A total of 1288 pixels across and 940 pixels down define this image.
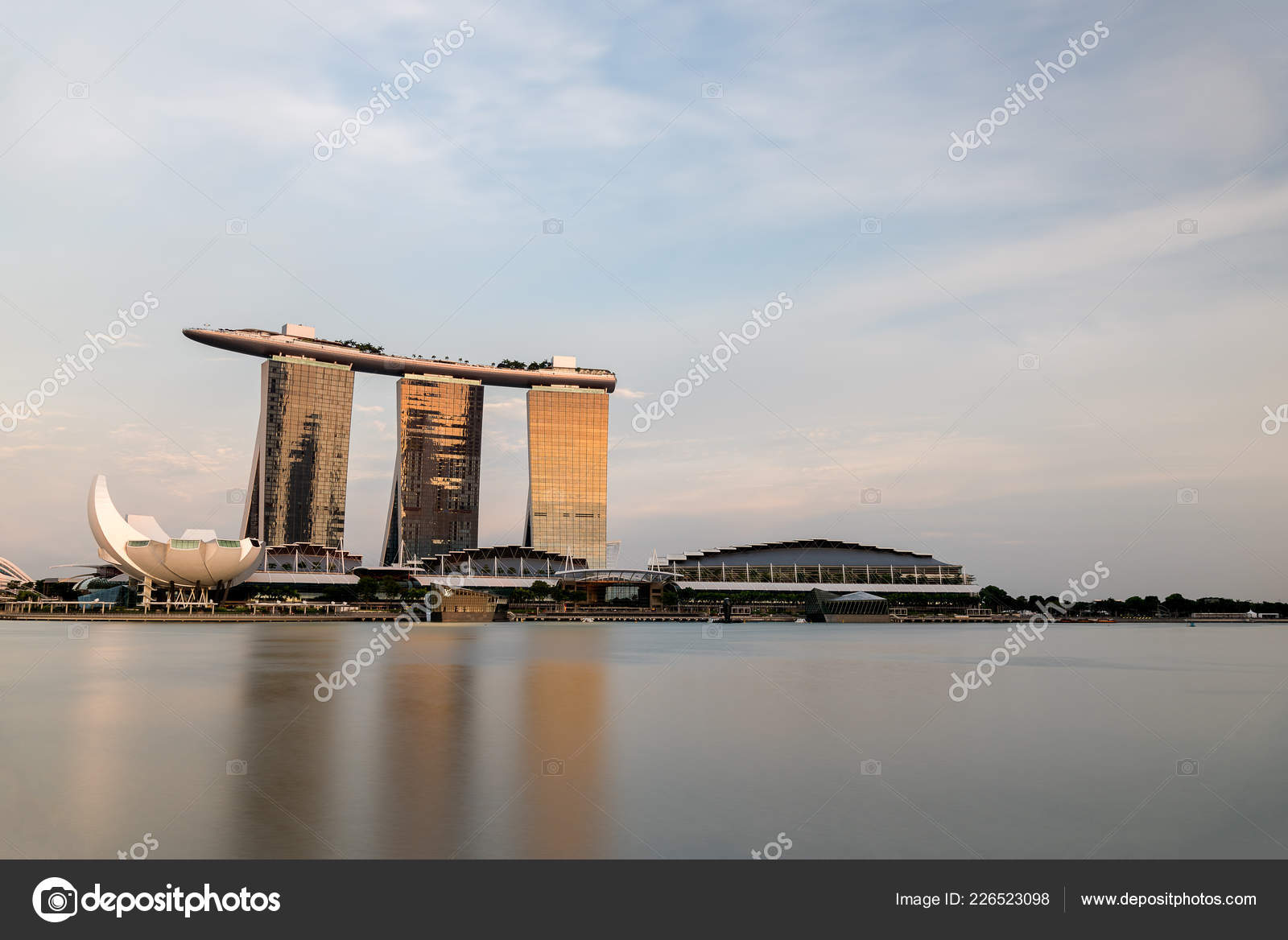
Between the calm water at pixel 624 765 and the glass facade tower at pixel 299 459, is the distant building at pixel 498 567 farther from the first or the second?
the calm water at pixel 624 765

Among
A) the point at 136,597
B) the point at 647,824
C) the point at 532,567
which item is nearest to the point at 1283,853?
the point at 647,824

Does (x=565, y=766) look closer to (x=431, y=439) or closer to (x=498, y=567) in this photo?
(x=498, y=567)

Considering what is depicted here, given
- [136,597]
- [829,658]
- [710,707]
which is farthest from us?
[136,597]

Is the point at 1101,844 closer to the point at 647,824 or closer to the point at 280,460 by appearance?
the point at 647,824
